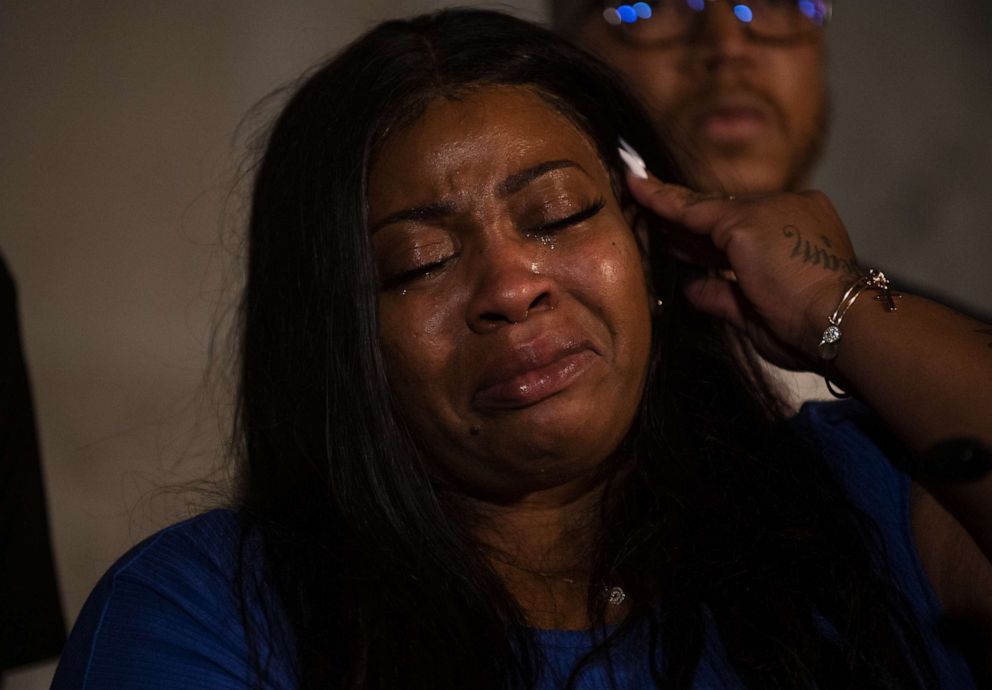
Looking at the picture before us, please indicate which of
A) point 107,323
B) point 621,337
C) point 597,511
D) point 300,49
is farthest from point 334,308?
point 300,49

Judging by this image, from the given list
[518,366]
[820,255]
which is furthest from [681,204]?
[518,366]

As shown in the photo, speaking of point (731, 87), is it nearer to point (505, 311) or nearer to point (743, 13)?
point (743, 13)

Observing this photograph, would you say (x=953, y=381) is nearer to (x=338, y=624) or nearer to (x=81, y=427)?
(x=338, y=624)

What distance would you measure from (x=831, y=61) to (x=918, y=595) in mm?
2153

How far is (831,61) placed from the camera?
3.21 metres

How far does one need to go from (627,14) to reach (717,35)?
Answer: 8.7 inches

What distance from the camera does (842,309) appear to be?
59.2 inches

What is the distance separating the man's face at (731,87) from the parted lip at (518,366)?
3.09 feet

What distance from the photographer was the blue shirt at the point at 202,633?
120cm

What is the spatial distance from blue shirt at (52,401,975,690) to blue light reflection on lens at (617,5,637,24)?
1.28 m

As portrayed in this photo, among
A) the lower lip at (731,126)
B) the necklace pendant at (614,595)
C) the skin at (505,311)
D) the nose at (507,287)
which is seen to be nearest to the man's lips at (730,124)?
the lower lip at (731,126)

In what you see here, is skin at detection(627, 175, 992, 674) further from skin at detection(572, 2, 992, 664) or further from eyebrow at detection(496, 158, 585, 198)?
eyebrow at detection(496, 158, 585, 198)

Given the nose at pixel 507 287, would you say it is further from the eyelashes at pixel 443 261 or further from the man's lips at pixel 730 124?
the man's lips at pixel 730 124

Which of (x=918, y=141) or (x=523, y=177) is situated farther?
(x=918, y=141)
